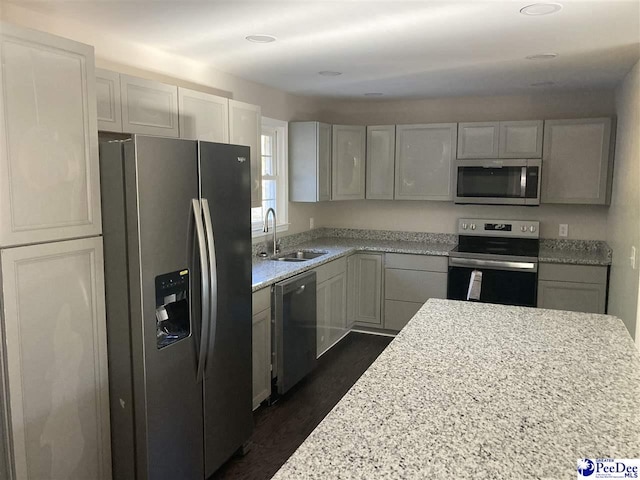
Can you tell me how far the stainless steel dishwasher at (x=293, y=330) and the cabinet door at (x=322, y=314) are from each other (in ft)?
0.80

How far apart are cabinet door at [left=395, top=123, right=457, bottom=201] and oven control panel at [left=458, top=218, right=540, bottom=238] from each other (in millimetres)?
392

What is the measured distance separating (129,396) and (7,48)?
1.43m

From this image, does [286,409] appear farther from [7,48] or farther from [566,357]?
[7,48]

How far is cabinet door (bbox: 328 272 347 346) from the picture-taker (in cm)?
438

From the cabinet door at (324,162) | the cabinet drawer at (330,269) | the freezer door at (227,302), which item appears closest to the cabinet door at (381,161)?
the cabinet door at (324,162)

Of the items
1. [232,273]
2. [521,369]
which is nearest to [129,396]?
[232,273]

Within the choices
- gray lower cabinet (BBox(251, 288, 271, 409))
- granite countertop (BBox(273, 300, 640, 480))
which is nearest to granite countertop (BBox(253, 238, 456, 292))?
gray lower cabinet (BBox(251, 288, 271, 409))

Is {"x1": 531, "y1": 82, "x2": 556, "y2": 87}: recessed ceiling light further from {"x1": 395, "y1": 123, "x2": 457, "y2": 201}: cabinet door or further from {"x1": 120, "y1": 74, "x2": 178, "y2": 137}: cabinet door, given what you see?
{"x1": 120, "y1": 74, "x2": 178, "y2": 137}: cabinet door

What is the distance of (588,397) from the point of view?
4.46 ft

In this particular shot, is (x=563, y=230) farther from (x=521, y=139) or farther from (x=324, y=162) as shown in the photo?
(x=324, y=162)

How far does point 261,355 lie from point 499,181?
8.90 feet

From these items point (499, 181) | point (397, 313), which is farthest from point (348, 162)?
point (397, 313)

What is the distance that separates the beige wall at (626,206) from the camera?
2838 millimetres

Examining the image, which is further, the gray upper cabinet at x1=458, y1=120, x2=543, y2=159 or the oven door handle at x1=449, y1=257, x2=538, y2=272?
the gray upper cabinet at x1=458, y1=120, x2=543, y2=159
